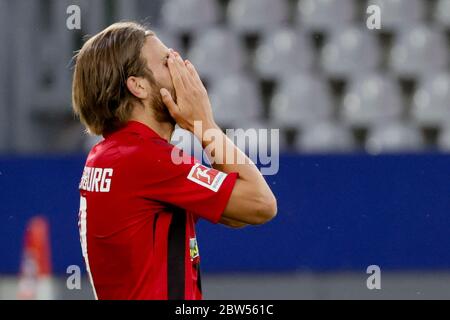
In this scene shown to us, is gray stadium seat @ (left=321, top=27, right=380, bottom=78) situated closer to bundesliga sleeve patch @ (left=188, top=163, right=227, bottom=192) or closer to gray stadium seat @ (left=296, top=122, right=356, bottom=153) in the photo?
gray stadium seat @ (left=296, top=122, right=356, bottom=153)

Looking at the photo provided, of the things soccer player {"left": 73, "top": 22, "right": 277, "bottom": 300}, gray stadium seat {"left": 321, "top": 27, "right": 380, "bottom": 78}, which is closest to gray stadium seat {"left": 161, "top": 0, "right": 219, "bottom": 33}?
gray stadium seat {"left": 321, "top": 27, "right": 380, "bottom": 78}

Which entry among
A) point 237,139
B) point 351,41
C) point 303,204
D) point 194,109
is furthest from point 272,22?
point 194,109

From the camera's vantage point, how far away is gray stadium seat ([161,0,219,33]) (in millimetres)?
6586

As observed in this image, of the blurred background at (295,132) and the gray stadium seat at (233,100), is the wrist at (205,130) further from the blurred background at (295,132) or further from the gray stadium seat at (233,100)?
the gray stadium seat at (233,100)

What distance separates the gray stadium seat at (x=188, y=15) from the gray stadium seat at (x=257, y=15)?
155 mm

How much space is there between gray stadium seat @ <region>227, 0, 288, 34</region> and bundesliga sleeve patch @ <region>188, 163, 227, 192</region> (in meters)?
4.38

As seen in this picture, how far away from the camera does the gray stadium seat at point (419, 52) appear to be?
6297mm

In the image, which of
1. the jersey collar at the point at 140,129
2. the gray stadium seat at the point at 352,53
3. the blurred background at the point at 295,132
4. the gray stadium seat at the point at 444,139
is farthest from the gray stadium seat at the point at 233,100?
the jersey collar at the point at 140,129

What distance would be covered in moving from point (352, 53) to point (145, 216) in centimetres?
439

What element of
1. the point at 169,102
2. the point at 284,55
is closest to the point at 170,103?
the point at 169,102

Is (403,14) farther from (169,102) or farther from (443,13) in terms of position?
(169,102)

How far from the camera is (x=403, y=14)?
641cm

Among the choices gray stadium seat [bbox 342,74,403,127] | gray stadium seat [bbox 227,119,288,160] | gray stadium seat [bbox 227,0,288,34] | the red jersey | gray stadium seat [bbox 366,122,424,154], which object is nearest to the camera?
the red jersey

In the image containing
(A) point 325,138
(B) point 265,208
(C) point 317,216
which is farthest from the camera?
(A) point 325,138
